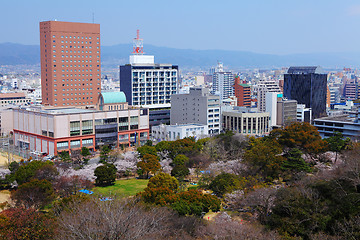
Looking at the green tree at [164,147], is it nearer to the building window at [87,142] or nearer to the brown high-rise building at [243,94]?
the building window at [87,142]

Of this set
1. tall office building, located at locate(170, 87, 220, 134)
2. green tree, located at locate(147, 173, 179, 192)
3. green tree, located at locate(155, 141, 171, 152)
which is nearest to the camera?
green tree, located at locate(147, 173, 179, 192)

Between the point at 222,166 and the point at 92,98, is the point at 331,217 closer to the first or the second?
the point at 222,166

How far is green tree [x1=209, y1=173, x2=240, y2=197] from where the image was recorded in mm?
24000

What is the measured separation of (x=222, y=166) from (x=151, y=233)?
654 inches

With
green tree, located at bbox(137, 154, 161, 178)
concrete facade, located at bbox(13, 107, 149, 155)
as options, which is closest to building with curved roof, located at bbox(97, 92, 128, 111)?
concrete facade, located at bbox(13, 107, 149, 155)

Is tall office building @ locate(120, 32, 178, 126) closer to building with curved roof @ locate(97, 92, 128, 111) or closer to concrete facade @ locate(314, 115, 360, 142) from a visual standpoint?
building with curved roof @ locate(97, 92, 128, 111)

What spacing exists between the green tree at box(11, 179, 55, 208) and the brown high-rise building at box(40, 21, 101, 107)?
35644 millimetres

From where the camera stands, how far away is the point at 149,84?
58.0 m

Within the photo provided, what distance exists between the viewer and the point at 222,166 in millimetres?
30297

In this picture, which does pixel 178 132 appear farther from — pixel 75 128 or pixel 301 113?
pixel 301 113

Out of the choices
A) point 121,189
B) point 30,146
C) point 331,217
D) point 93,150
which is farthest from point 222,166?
point 30,146

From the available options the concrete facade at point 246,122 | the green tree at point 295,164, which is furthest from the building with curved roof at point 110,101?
the green tree at point 295,164

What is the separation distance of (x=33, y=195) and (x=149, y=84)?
122 ft

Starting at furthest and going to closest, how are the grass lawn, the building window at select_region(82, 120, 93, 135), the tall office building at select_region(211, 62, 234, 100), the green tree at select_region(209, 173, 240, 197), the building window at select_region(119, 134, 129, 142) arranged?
the tall office building at select_region(211, 62, 234, 100) → the building window at select_region(119, 134, 129, 142) → the building window at select_region(82, 120, 93, 135) → the grass lawn → the green tree at select_region(209, 173, 240, 197)
